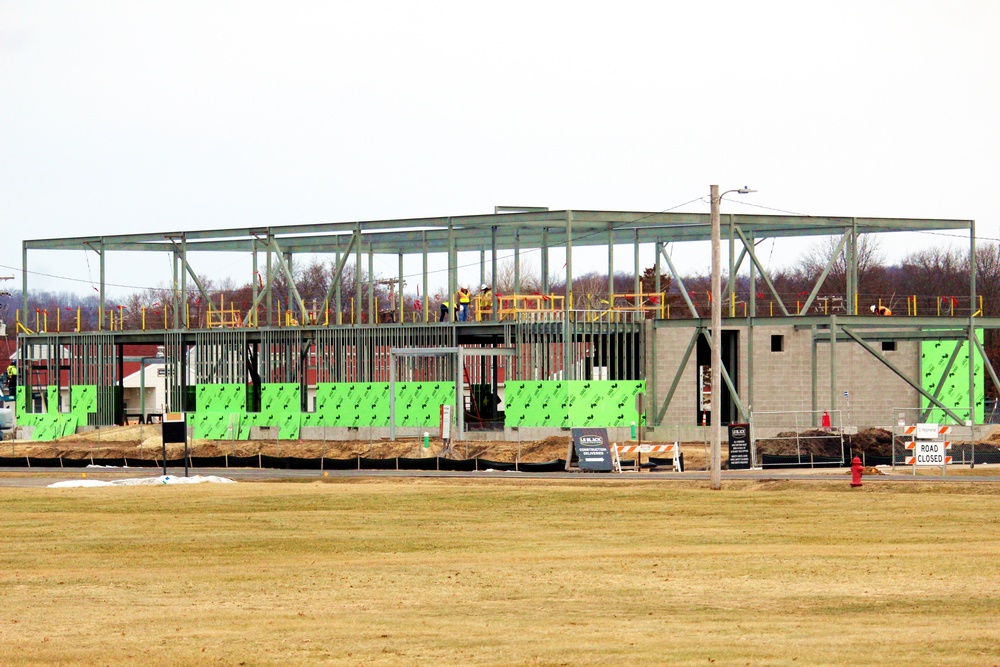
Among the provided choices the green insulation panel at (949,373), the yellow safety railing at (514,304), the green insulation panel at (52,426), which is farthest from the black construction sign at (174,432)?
the green insulation panel at (949,373)

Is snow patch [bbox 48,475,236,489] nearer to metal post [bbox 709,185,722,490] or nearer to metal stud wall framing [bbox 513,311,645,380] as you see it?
metal post [bbox 709,185,722,490]

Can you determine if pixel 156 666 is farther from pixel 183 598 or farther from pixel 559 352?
pixel 559 352

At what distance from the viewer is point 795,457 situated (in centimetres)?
5275

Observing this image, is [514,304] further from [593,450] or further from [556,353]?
[593,450]

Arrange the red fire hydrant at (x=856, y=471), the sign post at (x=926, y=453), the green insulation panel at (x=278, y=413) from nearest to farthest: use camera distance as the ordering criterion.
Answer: the red fire hydrant at (x=856, y=471) → the sign post at (x=926, y=453) → the green insulation panel at (x=278, y=413)

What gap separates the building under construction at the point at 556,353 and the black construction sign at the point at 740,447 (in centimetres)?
991

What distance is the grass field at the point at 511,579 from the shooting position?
1738 centimetres

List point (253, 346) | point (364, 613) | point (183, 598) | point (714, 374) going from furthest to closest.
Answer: point (253, 346)
point (714, 374)
point (183, 598)
point (364, 613)

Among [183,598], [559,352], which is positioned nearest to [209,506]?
[183,598]

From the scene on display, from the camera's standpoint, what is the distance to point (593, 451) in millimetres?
53562

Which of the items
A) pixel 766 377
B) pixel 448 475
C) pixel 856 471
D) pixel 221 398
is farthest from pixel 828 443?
pixel 221 398

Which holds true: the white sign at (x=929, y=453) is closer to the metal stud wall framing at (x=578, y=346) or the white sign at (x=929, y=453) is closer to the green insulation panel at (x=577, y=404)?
the green insulation panel at (x=577, y=404)

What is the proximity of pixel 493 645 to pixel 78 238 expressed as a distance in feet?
222

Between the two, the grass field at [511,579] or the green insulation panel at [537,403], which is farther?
the green insulation panel at [537,403]
